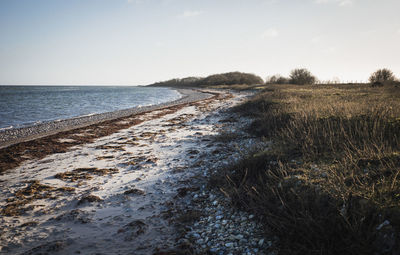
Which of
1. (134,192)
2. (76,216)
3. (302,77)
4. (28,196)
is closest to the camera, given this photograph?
(76,216)

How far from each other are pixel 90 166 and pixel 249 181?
496 cm

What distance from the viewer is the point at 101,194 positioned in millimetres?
4676

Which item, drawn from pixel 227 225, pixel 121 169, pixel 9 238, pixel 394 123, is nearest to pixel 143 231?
pixel 227 225

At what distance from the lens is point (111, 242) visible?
3.19 meters

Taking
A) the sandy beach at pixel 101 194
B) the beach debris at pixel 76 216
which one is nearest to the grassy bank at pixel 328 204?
the sandy beach at pixel 101 194

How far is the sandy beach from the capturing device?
321 cm

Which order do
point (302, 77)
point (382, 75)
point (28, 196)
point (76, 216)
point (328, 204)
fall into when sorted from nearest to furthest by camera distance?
1. point (328, 204)
2. point (76, 216)
3. point (28, 196)
4. point (382, 75)
5. point (302, 77)

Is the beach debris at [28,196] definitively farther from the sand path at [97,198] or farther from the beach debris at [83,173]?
the beach debris at [83,173]

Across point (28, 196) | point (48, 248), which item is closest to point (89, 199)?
point (48, 248)

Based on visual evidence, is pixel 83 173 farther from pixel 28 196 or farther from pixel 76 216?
pixel 76 216

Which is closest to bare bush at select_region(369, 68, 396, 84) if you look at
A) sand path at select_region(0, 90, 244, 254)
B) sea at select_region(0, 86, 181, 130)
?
sea at select_region(0, 86, 181, 130)

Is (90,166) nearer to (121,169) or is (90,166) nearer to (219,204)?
(121,169)

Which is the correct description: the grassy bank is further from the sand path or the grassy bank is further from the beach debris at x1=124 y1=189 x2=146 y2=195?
the beach debris at x1=124 y1=189 x2=146 y2=195

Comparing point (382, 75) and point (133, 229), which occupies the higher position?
point (382, 75)
